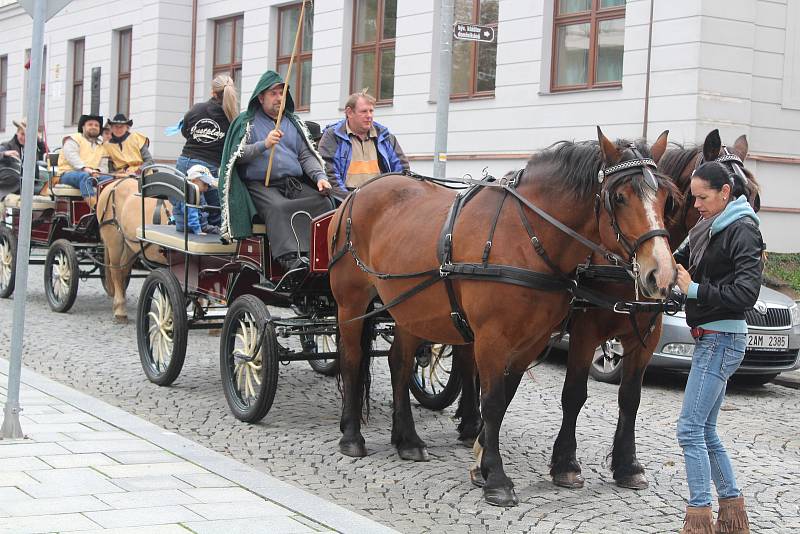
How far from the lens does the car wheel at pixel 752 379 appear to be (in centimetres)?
972

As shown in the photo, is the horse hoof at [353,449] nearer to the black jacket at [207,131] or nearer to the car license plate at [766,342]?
the black jacket at [207,131]

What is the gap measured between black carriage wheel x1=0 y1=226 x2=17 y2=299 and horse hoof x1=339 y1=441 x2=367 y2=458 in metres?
8.74

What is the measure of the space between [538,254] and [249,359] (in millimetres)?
2692

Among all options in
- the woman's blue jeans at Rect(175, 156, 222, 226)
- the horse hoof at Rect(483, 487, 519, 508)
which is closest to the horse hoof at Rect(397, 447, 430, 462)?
the horse hoof at Rect(483, 487, 519, 508)

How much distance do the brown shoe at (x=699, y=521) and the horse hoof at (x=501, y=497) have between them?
962mm

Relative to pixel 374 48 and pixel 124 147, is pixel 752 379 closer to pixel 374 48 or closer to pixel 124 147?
pixel 124 147

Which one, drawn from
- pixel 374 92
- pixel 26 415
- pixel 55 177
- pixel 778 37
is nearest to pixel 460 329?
pixel 26 415

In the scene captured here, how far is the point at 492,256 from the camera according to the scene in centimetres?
572

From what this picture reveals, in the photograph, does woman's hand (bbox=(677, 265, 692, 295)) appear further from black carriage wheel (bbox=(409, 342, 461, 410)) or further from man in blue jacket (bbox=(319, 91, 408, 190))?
man in blue jacket (bbox=(319, 91, 408, 190))

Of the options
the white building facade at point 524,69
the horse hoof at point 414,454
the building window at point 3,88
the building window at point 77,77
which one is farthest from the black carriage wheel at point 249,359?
the building window at point 3,88

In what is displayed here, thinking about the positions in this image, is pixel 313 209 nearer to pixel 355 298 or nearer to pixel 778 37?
pixel 355 298

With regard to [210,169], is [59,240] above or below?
below

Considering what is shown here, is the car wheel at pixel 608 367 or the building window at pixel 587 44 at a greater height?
the building window at pixel 587 44

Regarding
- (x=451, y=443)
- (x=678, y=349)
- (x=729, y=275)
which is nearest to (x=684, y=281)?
(x=729, y=275)
